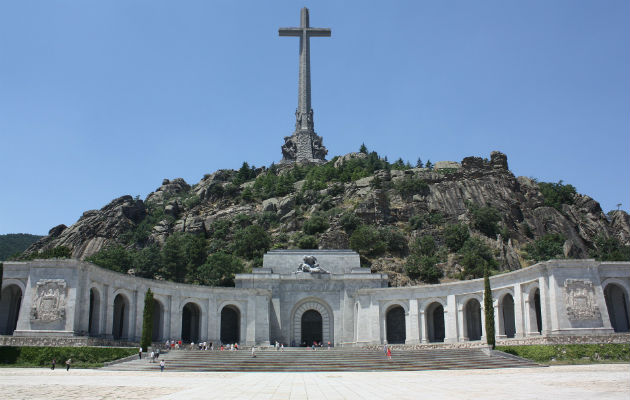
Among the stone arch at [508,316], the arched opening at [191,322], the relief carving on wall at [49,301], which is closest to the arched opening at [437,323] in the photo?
the stone arch at [508,316]

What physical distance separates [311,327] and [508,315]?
58.7 ft

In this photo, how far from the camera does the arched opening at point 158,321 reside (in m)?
47.8

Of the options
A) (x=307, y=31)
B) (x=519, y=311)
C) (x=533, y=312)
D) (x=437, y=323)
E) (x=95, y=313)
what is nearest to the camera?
(x=533, y=312)

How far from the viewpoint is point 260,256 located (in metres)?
76.5

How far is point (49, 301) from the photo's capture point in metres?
37.8

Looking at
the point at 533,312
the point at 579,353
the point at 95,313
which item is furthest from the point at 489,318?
the point at 95,313

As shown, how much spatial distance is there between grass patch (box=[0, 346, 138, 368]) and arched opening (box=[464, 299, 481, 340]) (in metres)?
30.2

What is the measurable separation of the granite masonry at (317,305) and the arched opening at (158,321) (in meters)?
0.08

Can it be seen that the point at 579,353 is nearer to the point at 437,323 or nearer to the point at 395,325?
the point at 437,323

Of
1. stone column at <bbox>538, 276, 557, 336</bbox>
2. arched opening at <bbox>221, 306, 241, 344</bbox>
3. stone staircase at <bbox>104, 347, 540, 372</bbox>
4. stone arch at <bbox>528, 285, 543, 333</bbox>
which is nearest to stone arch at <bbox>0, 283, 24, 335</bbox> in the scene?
stone staircase at <bbox>104, 347, 540, 372</bbox>

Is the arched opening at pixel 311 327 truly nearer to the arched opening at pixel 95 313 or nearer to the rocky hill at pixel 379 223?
the rocky hill at pixel 379 223

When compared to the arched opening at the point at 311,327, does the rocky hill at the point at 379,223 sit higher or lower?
higher

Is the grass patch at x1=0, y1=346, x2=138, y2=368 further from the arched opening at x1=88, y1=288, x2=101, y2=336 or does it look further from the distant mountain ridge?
the distant mountain ridge

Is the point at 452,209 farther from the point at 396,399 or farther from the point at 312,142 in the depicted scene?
the point at 396,399
